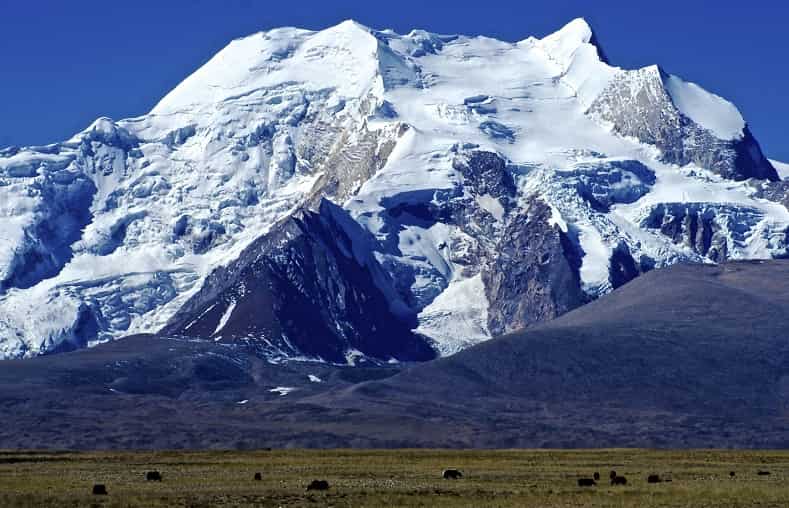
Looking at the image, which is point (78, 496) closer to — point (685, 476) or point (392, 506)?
point (392, 506)

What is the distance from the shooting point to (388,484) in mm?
144625

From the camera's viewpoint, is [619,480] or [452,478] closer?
[619,480]

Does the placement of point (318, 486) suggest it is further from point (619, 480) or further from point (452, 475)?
point (619, 480)

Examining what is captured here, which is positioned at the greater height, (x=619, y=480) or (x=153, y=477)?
(x=153, y=477)

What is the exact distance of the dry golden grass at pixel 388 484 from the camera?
126312 mm

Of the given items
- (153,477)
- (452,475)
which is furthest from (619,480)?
(153,477)

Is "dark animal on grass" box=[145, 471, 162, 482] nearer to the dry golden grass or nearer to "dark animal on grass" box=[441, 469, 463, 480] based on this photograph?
the dry golden grass

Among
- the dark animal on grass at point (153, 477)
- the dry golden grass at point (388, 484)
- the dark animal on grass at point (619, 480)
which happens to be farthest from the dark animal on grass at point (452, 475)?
the dark animal on grass at point (153, 477)

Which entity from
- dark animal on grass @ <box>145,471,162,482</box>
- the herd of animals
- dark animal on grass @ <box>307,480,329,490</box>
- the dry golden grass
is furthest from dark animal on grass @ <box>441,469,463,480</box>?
dark animal on grass @ <box>145,471,162,482</box>

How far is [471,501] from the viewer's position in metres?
127

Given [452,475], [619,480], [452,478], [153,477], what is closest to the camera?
[619,480]

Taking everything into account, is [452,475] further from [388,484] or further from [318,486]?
[318,486]

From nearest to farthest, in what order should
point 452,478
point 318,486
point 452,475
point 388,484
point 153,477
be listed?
1. point 318,486
2. point 388,484
3. point 153,477
4. point 452,478
5. point 452,475

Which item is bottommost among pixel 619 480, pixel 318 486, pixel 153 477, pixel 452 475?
pixel 318 486
